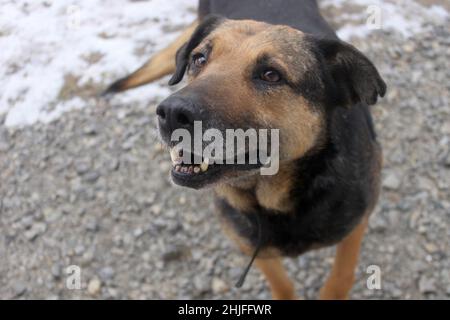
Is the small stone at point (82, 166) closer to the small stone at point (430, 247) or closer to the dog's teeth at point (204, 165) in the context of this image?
the dog's teeth at point (204, 165)


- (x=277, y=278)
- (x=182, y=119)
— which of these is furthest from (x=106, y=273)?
(x=182, y=119)

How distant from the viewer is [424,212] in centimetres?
453

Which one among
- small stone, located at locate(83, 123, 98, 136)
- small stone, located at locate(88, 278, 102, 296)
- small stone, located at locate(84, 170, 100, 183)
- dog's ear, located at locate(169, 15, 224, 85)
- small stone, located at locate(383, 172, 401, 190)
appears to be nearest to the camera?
dog's ear, located at locate(169, 15, 224, 85)

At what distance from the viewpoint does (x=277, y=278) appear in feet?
13.2

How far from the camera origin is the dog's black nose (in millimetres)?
2543

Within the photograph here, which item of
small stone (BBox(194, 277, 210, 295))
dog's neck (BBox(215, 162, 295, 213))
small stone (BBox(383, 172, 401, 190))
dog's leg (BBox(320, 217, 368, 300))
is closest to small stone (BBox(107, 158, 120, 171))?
small stone (BBox(194, 277, 210, 295))

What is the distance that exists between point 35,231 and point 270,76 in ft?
9.64

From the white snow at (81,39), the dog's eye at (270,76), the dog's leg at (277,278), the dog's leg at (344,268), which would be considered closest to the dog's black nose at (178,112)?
the dog's eye at (270,76)

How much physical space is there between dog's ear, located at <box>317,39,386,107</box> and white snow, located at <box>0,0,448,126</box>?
270 cm

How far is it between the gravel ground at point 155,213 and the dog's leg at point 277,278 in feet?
0.95

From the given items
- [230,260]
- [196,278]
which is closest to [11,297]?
[196,278]

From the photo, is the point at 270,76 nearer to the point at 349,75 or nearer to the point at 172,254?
the point at 349,75

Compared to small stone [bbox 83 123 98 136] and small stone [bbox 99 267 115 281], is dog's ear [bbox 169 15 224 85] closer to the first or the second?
small stone [bbox 99 267 115 281]

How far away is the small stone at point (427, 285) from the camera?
4.15m
